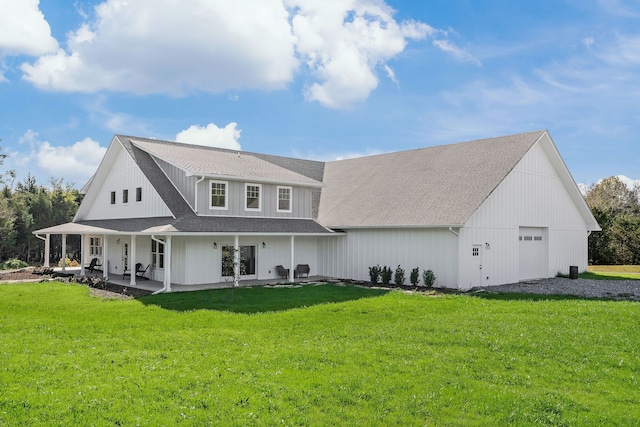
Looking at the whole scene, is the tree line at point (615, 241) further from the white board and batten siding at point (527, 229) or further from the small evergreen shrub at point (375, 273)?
the small evergreen shrub at point (375, 273)

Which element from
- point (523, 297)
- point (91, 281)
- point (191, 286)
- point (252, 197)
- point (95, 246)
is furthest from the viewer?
point (95, 246)

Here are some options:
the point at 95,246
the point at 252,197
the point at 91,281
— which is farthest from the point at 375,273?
the point at 95,246

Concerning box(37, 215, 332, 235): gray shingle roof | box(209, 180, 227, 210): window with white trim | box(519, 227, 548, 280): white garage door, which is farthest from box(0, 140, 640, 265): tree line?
box(209, 180, 227, 210): window with white trim

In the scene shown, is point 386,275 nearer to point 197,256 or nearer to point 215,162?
point 197,256

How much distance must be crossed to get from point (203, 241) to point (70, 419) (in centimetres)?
1412

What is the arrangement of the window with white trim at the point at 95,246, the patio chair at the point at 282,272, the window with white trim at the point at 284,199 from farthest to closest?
the window with white trim at the point at 95,246 → the window with white trim at the point at 284,199 → the patio chair at the point at 282,272

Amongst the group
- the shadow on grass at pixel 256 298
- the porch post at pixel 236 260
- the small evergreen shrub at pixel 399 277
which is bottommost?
the shadow on grass at pixel 256 298

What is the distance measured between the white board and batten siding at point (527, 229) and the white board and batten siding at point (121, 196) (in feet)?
42.3

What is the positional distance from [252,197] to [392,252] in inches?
262

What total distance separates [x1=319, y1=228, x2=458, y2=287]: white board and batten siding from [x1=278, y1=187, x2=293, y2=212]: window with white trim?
2510mm

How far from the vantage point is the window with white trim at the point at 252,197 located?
22000mm

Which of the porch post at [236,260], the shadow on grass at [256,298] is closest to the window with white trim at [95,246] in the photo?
the porch post at [236,260]

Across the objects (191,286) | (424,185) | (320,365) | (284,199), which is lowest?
(320,365)

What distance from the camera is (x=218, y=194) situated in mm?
21188
